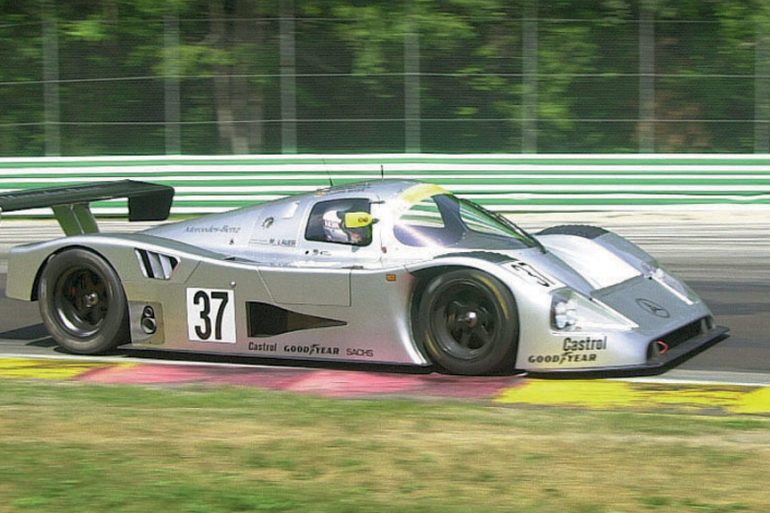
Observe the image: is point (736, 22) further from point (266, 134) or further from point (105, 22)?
point (105, 22)

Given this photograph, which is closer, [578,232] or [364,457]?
[364,457]

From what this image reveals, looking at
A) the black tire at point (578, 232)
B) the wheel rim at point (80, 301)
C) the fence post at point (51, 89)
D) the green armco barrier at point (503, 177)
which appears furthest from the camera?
the fence post at point (51, 89)

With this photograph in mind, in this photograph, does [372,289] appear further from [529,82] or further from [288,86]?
[288,86]

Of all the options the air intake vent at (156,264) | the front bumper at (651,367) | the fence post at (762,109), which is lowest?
the front bumper at (651,367)

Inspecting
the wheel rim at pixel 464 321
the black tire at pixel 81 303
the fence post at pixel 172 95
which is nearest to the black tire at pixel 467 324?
the wheel rim at pixel 464 321

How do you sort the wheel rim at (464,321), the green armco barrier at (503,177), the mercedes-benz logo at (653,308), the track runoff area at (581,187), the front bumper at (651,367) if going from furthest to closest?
the green armco barrier at (503,177) < the track runoff area at (581,187) < the mercedes-benz logo at (653,308) < the wheel rim at (464,321) < the front bumper at (651,367)

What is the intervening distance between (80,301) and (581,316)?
11.6ft

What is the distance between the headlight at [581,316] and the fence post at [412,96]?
1088 centimetres

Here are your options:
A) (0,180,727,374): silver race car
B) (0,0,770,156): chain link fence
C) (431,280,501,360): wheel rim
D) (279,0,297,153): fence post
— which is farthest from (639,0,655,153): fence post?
(431,280,501,360): wheel rim

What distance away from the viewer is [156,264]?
29.8 ft

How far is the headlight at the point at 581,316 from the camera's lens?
313 inches

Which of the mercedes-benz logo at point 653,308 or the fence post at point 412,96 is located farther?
the fence post at point 412,96

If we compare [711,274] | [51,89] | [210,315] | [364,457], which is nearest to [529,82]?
[711,274]

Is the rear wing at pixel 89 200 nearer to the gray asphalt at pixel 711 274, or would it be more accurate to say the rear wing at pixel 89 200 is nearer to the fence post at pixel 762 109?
the gray asphalt at pixel 711 274
